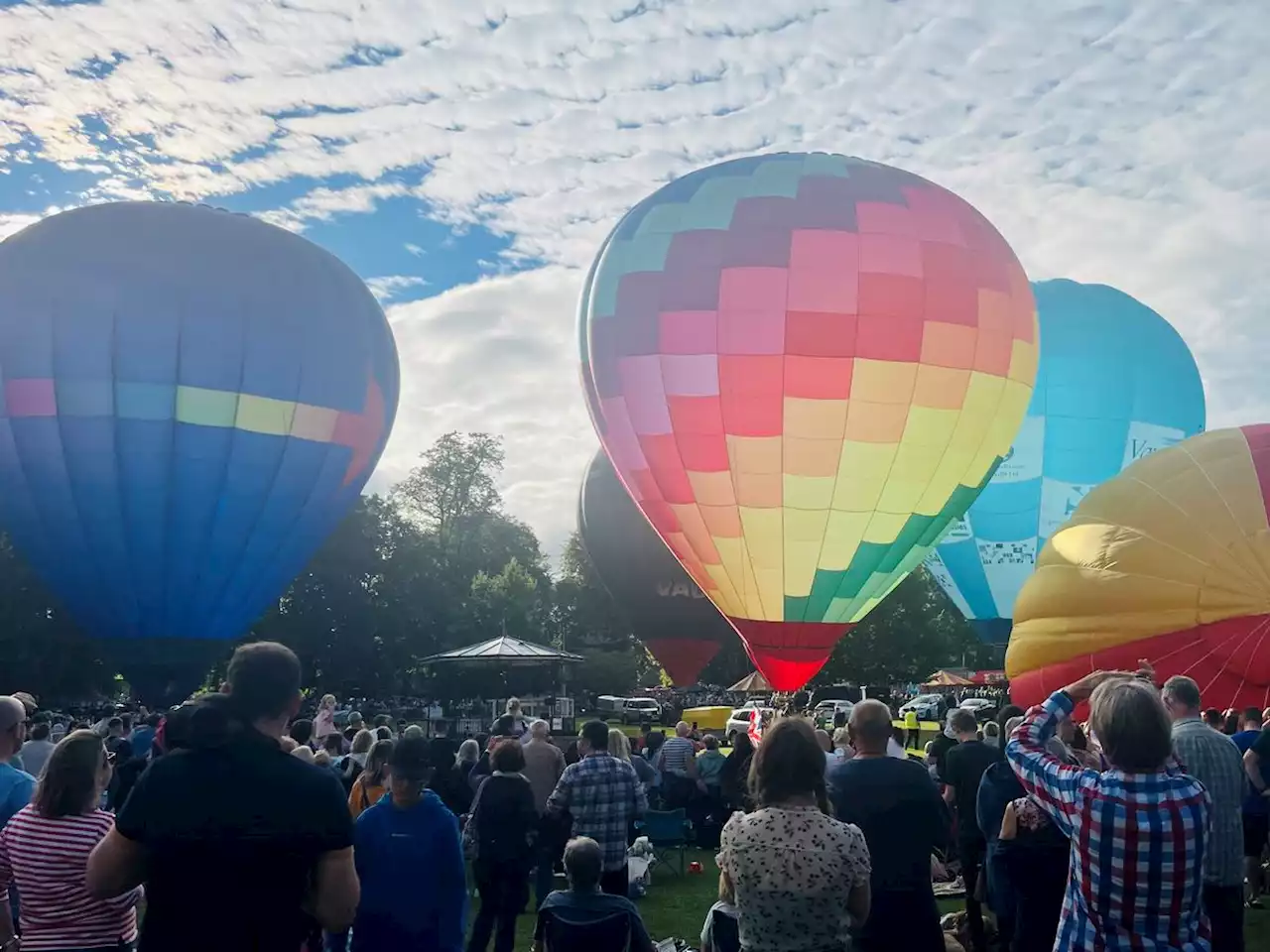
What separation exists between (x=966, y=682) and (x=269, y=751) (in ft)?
99.0

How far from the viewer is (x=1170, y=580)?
1026 cm

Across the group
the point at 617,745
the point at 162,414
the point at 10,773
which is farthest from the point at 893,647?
the point at 10,773

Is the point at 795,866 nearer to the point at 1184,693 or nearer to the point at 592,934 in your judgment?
the point at 592,934

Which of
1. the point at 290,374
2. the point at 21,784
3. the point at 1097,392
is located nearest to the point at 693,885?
the point at 21,784

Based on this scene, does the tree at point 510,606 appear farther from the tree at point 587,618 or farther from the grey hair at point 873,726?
the grey hair at point 873,726

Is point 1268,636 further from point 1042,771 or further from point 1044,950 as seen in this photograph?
point 1042,771

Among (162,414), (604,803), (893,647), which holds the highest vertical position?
(162,414)

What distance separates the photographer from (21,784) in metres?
3.88

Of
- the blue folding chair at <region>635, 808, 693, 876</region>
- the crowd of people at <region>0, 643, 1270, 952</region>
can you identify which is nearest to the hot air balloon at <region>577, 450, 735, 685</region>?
the blue folding chair at <region>635, 808, 693, 876</region>

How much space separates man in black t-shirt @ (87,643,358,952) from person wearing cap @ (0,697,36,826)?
167cm

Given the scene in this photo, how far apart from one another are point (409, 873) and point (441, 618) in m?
27.8

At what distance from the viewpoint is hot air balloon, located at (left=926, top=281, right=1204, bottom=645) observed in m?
18.0

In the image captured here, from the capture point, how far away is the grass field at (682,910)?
654 centimetres

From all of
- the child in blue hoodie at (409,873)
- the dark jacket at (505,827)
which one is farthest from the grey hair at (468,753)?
the child in blue hoodie at (409,873)
